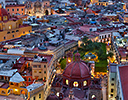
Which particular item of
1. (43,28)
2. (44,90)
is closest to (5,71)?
(44,90)

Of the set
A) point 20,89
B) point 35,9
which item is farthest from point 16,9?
point 20,89

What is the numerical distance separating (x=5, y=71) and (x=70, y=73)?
666 inches

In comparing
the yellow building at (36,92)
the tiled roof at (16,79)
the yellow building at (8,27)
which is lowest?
the yellow building at (36,92)

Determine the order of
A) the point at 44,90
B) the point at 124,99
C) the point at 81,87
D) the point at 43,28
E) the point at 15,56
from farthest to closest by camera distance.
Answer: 1. the point at 43,28
2. the point at 15,56
3. the point at 44,90
4. the point at 81,87
5. the point at 124,99

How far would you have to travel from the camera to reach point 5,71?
62.9 m

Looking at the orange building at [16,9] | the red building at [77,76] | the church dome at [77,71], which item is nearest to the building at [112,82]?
the red building at [77,76]

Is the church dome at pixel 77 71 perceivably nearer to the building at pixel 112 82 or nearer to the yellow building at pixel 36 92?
the building at pixel 112 82

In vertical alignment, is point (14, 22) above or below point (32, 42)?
above

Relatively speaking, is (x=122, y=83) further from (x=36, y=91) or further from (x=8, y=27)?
(x=8, y=27)

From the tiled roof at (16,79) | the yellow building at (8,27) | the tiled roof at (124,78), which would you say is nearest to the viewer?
the tiled roof at (124,78)

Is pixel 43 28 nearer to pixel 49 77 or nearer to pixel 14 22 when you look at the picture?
pixel 14 22

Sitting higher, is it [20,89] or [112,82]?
[112,82]

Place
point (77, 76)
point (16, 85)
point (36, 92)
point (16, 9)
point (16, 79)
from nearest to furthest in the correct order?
point (77, 76) < point (36, 92) < point (16, 85) < point (16, 79) < point (16, 9)

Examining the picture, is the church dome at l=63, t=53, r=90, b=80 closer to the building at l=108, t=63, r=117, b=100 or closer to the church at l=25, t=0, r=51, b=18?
the building at l=108, t=63, r=117, b=100
